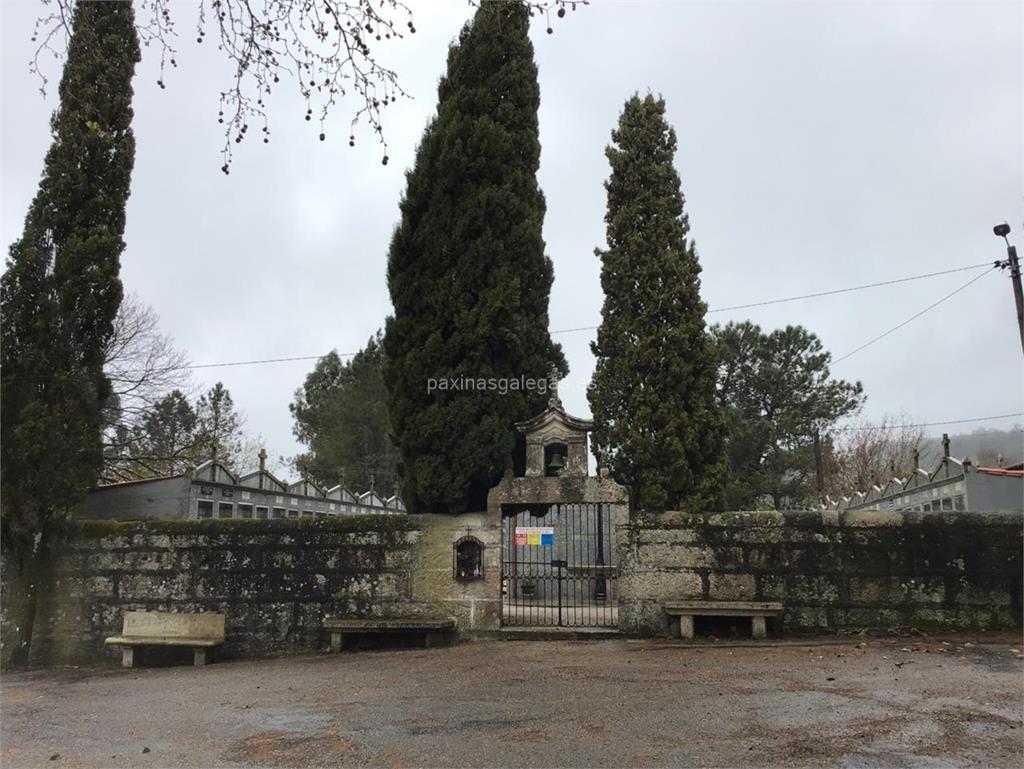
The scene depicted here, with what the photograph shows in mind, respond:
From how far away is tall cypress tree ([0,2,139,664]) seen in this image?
9766mm

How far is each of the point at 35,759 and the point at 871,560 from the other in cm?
868

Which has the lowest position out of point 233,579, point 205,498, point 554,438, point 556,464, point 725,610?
point 725,610

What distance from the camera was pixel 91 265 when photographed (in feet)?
34.2

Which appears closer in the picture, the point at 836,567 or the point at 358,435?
the point at 836,567

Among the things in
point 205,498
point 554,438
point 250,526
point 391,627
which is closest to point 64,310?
point 250,526

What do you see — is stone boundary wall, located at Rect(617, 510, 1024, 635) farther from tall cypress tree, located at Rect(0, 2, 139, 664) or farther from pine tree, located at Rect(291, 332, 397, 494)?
pine tree, located at Rect(291, 332, 397, 494)

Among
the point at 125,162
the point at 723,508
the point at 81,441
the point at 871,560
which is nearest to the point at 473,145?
the point at 125,162

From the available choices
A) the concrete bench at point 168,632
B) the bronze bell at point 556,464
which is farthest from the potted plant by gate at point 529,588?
the concrete bench at point 168,632

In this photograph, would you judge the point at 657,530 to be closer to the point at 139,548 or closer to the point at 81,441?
the point at 139,548

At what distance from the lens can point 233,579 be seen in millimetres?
9703

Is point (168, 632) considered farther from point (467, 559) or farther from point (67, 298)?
point (67, 298)

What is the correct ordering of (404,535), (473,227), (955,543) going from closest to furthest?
1. (955,543)
2. (404,535)
3. (473,227)

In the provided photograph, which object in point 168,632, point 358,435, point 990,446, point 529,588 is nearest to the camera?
point 168,632

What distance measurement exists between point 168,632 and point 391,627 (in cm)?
294
